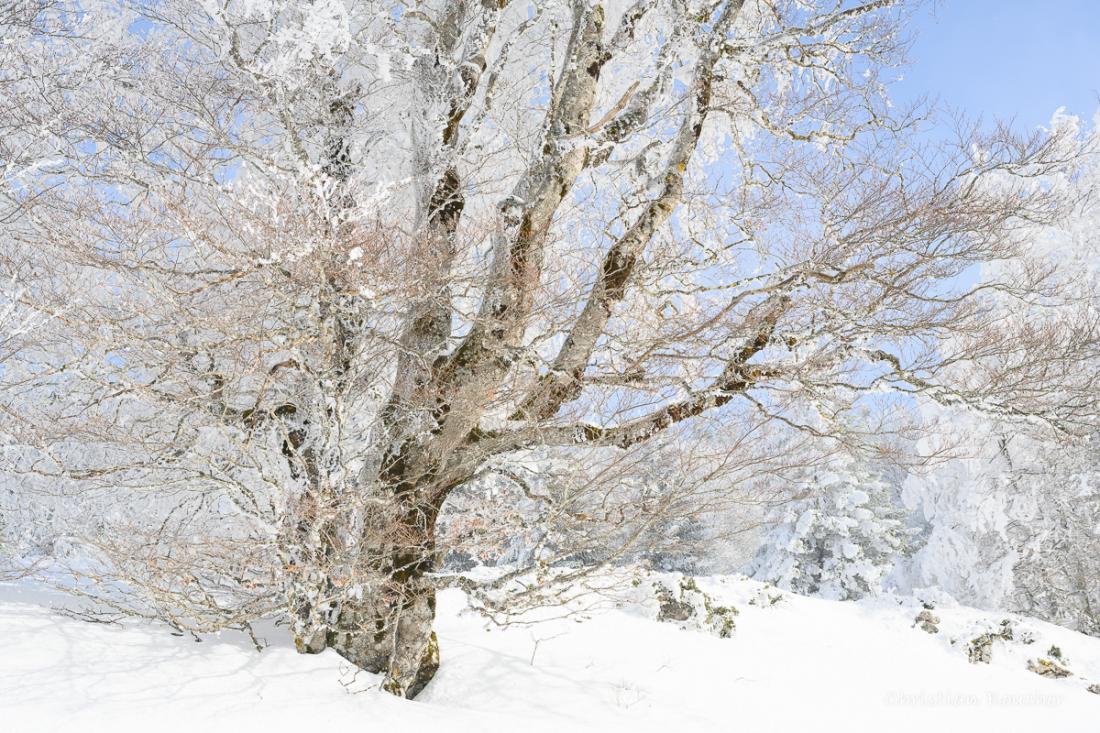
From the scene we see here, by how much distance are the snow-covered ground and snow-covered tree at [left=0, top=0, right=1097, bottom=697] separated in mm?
385

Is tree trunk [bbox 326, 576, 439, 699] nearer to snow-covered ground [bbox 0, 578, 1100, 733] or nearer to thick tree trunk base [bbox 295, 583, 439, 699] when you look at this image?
thick tree trunk base [bbox 295, 583, 439, 699]

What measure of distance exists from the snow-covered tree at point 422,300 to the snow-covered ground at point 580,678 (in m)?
0.39

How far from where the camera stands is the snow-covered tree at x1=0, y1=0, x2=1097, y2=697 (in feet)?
13.8

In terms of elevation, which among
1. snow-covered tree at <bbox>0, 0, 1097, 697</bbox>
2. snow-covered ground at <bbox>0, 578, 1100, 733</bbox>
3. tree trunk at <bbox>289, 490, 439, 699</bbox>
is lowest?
snow-covered ground at <bbox>0, 578, 1100, 733</bbox>

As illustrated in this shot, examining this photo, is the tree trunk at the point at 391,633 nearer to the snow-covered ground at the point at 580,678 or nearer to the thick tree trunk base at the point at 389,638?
the thick tree trunk base at the point at 389,638

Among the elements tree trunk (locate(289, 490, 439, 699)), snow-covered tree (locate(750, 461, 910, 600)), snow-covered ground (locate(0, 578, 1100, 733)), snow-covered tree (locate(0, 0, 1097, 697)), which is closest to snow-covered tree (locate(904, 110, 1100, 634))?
snow-covered tree (locate(750, 461, 910, 600))

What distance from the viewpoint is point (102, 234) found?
4.32 metres

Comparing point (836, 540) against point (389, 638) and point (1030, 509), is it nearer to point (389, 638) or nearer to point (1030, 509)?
point (1030, 509)

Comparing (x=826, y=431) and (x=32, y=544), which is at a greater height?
(x=826, y=431)

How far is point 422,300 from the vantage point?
4094 mm

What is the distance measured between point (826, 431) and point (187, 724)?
464 centimetres

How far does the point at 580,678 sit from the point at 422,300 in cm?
331

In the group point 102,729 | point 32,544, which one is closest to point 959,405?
point 102,729

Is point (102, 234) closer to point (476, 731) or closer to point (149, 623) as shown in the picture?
point (149, 623)
